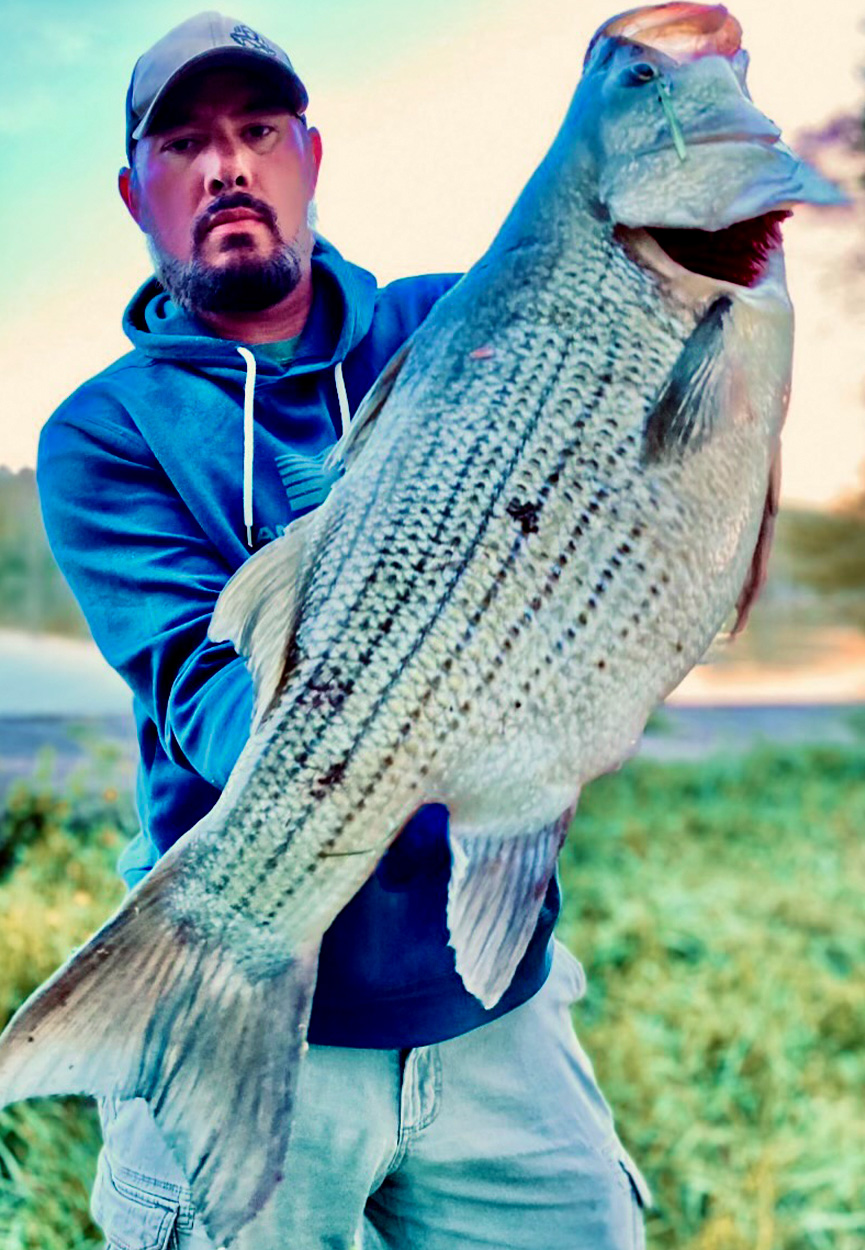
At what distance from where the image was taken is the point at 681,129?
3.90ft

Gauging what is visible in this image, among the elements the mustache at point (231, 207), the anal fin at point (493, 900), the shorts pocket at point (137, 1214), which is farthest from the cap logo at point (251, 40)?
the shorts pocket at point (137, 1214)

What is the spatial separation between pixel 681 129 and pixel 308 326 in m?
0.61

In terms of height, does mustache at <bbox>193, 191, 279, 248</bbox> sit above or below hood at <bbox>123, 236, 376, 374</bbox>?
above

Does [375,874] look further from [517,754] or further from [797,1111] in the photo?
[797,1111]

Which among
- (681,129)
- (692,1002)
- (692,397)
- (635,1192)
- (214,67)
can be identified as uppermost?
(214,67)

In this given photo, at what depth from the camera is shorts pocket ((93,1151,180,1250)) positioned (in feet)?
4.93

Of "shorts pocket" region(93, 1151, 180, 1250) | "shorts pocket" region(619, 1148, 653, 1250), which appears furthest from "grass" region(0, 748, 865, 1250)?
"shorts pocket" region(619, 1148, 653, 1250)

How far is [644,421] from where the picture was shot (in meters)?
1.18

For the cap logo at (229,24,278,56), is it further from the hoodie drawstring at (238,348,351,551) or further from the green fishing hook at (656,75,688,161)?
the green fishing hook at (656,75,688,161)

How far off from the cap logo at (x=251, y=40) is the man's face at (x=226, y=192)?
0.03 metres

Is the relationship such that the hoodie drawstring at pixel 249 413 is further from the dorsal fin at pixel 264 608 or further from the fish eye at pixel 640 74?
the fish eye at pixel 640 74

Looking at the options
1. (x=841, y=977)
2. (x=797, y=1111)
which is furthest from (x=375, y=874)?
(x=841, y=977)

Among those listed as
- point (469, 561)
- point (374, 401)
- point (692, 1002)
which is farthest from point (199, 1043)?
point (692, 1002)

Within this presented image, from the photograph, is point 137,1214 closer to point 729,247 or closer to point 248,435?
point 248,435
